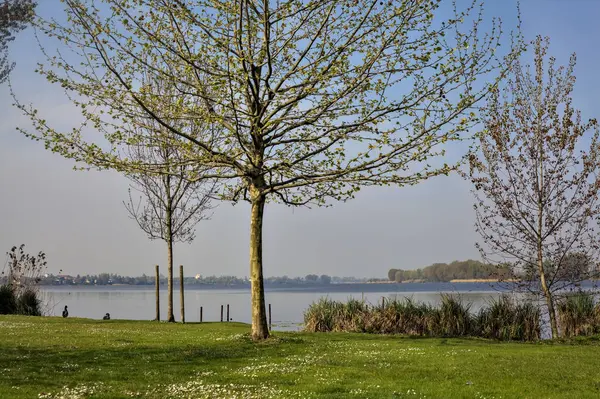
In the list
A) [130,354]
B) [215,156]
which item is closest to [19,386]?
[130,354]

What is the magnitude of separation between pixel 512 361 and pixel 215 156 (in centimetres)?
1077

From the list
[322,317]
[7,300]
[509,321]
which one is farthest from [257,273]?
[7,300]

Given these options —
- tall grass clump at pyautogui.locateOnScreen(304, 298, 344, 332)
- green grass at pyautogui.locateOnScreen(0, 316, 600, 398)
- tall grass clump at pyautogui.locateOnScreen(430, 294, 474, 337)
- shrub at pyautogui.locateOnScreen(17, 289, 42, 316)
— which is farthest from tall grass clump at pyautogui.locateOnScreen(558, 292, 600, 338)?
shrub at pyautogui.locateOnScreen(17, 289, 42, 316)

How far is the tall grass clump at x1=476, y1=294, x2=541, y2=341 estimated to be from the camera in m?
24.7

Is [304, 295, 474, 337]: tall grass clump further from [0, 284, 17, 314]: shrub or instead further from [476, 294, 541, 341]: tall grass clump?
[0, 284, 17, 314]: shrub

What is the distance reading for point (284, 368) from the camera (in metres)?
14.0

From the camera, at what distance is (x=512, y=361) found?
1540 cm

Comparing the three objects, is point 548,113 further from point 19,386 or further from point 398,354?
point 19,386

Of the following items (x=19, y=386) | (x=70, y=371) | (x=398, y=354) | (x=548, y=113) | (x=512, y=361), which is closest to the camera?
(x=19, y=386)

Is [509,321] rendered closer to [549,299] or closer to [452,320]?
[549,299]

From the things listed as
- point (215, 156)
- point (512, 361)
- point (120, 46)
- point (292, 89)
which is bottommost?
point (512, 361)

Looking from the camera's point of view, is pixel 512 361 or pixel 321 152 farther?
pixel 321 152

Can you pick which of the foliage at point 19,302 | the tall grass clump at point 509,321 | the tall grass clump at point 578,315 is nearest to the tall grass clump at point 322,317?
the tall grass clump at point 509,321

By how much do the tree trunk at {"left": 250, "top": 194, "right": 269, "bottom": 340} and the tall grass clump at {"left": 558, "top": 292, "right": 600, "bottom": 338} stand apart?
1377cm
